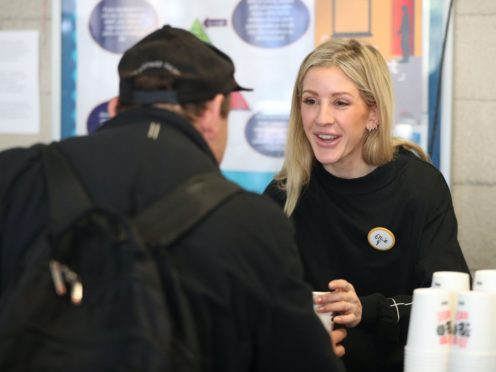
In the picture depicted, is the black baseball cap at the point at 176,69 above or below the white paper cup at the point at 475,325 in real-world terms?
above

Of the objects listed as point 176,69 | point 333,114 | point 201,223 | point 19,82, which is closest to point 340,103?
point 333,114

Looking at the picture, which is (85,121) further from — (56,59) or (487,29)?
(487,29)

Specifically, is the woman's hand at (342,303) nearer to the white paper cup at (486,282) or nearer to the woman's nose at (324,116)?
the white paper cup at (486,282)

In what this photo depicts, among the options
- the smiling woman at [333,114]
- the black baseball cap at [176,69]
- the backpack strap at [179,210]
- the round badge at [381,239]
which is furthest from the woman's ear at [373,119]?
the backpack strap at [179,210]

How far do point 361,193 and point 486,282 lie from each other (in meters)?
0.64

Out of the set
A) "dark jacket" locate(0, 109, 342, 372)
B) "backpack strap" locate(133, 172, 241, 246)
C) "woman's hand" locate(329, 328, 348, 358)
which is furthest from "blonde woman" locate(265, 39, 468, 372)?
"backpack strap" locate(133, 172, 241, 246)

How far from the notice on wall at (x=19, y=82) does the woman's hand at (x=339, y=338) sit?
1.74 metres

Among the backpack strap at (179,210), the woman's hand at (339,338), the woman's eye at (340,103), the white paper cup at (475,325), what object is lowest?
the woman's hand at (339,338)

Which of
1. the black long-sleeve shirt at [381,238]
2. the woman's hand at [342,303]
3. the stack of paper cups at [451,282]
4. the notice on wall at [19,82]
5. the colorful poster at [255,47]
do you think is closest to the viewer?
the stack of paper cups at [451,282]

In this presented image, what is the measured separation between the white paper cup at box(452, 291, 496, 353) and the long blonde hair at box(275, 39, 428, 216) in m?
0.77

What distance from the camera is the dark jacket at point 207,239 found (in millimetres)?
1111

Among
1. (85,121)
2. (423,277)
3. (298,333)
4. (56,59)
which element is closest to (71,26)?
(56,59)

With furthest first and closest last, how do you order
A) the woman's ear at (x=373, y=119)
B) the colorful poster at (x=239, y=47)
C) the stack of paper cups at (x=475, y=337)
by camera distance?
the colorful poster at (x=239, y=47) < the woman's ear at (x=373, y=119) < the stack of paper cups at (x=475, y=337)

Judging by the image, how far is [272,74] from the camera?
9.62ft
